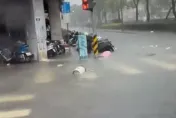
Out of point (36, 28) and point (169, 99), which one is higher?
point (36, 28)

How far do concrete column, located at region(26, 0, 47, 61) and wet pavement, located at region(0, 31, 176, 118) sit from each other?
17.4ft

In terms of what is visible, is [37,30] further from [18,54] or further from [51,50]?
[51,50]

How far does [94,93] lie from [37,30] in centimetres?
1145

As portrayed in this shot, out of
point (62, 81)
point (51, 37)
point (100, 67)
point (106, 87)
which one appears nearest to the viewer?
point (106, 87)

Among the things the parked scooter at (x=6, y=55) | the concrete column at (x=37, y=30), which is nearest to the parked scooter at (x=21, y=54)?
the parked scooter at (x=6, y=55)

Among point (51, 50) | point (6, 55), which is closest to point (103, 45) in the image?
point (51, 50)

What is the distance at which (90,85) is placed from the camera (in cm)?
1143

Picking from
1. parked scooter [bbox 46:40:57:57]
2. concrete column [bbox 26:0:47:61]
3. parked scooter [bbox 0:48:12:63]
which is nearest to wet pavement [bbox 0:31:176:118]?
parked scooter [bbox 0:48:12:63]

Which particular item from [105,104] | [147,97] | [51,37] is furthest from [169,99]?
[51,37]

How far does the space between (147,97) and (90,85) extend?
276cm

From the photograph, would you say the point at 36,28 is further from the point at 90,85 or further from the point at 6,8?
the point at 90,85

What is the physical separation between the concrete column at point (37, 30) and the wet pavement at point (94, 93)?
529cm

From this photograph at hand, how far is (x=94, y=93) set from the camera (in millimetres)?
10055

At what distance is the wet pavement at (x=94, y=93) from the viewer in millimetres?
8000
